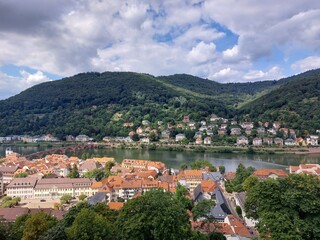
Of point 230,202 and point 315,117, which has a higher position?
point 315,117

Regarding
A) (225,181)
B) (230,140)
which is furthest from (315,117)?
(225,181)

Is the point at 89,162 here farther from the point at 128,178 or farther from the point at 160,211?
the point at 160,211

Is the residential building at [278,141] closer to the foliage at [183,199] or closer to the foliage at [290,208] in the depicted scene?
the foliage at [183,199]

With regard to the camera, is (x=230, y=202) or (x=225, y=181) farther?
(x=225, y=181)

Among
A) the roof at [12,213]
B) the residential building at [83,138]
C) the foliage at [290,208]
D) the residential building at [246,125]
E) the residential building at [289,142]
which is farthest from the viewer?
the residential building at [83,138]

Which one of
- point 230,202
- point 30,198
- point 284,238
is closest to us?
point 284,238

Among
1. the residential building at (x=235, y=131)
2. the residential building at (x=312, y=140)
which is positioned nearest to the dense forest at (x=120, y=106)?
the residential building at (x=312, y=140)

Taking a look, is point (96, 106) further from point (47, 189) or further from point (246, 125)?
point (47, 189)

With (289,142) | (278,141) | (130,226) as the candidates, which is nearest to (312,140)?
(289,142)
